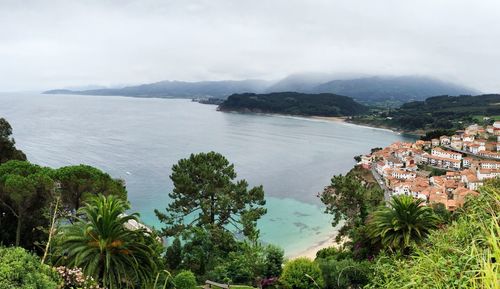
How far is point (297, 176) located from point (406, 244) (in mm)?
41272

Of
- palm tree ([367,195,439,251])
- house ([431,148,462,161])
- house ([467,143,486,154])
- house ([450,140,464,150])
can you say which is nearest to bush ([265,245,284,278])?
palm tree ([367,195,439,251])

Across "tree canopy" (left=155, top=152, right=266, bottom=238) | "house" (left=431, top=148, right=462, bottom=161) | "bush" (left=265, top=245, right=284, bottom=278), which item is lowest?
"house" (left=431, top=148, right=462, bottom=161)

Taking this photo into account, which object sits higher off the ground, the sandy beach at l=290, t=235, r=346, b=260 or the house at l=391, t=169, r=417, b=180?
the house at l=391, t=169, r=417, b=180

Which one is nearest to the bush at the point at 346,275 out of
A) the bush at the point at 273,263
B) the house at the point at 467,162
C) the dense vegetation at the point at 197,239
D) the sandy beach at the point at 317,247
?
the dense vegetation at the point at 197,239

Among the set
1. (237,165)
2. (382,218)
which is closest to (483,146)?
(237,165)

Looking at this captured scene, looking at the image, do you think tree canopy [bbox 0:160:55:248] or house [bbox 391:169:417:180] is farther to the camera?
house [bbox 391:169:417:180]

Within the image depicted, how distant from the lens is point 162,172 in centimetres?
5222

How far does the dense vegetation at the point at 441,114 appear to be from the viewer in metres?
109

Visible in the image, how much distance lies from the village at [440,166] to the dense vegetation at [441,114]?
64.3 feet

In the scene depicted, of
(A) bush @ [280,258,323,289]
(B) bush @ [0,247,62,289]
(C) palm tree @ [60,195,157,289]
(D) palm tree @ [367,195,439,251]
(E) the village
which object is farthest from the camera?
(E) the village

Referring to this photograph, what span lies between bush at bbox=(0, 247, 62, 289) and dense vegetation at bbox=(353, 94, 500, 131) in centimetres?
10890

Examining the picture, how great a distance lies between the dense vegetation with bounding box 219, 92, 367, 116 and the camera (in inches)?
5910

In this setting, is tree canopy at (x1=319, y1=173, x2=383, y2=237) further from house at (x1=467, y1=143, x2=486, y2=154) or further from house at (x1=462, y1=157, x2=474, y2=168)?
house at (x1=467, y1=143, x2=486, y2=154)

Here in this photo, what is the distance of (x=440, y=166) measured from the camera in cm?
6581
